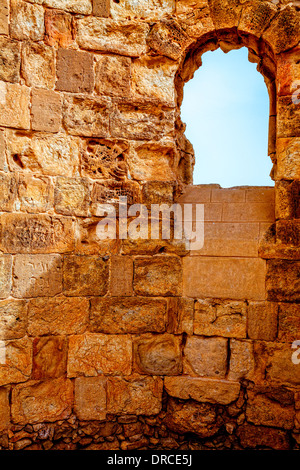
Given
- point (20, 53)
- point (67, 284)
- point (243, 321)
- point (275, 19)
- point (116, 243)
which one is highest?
point (275, 19)

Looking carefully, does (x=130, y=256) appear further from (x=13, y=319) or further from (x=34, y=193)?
(x=13, y=319)

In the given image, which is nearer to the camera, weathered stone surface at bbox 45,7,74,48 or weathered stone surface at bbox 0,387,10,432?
weathered stone surface at bbox 0,387,10,432

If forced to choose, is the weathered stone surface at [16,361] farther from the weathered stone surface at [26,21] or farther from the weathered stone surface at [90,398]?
the weathered stone surface at [26,21]

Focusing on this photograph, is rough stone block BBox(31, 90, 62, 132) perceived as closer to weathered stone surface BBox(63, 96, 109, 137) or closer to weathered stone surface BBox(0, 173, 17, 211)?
weathered stone surface BBox(63, 96, 109, 137)

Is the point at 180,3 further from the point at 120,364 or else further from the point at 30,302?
the point at 120,364

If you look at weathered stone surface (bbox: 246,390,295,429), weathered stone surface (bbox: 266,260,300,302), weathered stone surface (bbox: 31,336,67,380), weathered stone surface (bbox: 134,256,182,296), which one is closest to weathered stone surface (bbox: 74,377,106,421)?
weathered stone surface (bbox: 31,336,67,380)

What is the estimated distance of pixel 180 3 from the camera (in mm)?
3086

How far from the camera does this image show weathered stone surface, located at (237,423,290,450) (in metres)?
2.84

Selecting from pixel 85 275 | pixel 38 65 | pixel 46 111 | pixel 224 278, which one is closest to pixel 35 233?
pixel 85 275

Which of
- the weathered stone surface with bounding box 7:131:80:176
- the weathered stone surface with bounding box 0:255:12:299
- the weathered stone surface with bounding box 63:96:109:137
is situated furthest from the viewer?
the weathered stone surface with bounding box 63:96:109:137

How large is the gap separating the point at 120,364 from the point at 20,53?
274 centimetres

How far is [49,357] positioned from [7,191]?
142 centimetres

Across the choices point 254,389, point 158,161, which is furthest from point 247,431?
point 158,161

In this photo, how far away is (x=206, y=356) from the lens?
2.99 metres
